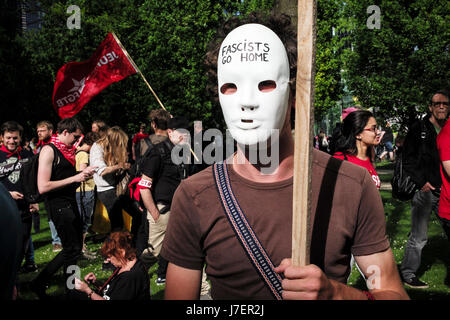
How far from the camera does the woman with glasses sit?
457 cm

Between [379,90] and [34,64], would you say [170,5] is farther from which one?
[379,90]

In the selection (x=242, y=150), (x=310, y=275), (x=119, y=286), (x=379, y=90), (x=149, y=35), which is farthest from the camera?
(x=149, y=35)

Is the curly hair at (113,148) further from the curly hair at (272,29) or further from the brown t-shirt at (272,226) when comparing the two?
the brown t-shirt at (272,226)

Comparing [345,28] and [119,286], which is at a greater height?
[345,28]

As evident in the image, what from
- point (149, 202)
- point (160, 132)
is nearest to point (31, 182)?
point (149, 202)

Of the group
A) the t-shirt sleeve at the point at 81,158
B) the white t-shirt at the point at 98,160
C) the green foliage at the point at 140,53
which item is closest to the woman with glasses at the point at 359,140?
the white t-shirt at the point at 98,160

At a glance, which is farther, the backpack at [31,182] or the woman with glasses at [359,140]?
the backpack at [31,182]

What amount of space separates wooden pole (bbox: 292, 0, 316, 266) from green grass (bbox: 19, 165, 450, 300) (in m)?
4.04

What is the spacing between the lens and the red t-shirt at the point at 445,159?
415cm

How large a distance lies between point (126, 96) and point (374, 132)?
1869cm

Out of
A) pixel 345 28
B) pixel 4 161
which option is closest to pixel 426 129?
pixel 4 161

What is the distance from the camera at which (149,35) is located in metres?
24.1

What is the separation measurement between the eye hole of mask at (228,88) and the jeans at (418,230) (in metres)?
4.13

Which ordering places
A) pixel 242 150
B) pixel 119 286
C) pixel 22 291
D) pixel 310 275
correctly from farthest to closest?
pixel 22 291, pixel 119 286, pixel 242 150, pixel 310 275
